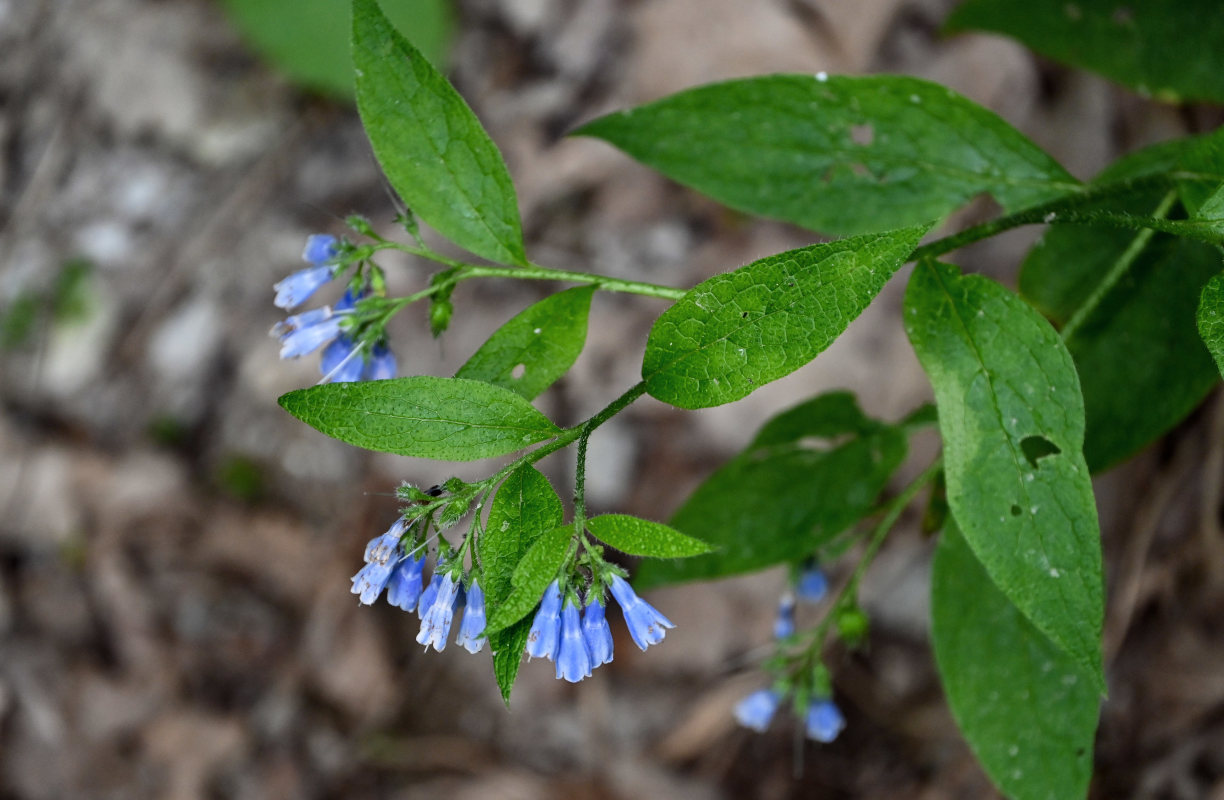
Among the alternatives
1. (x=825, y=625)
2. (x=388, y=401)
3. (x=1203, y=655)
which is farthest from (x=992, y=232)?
(x=1203, y=655)

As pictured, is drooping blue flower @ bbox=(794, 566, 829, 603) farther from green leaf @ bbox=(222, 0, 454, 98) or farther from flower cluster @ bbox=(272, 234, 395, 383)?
green leaf @ bbox=(222, 0, 454, 98)

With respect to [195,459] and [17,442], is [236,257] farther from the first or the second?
[17,442]

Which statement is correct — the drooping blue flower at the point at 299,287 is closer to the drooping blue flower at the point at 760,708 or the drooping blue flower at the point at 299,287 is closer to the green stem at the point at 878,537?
the green stem at the point at 878,537

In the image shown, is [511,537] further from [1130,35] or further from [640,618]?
[1130,35]

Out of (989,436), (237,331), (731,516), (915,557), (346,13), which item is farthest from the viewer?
(346,13)

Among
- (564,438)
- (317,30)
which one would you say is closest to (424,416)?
(564,438)

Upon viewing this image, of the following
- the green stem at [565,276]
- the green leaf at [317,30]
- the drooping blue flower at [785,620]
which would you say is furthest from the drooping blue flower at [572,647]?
the green leaf at [317,30]
